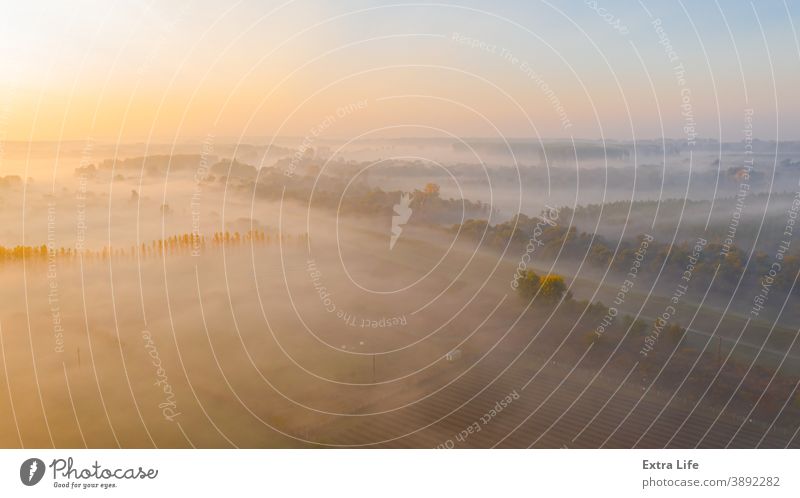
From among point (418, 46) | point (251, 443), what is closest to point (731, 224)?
point (418, 46)

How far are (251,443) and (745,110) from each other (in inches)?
163

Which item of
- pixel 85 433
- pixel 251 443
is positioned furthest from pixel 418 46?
pixel 85 433

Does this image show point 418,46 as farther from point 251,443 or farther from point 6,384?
point 6,384

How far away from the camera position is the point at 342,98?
5090 mm

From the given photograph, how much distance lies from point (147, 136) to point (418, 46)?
1.98 m

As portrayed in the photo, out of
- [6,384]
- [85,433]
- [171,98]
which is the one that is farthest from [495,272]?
[6,384]

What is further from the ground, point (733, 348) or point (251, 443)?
point (733, 348)

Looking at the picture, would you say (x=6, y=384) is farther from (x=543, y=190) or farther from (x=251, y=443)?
(x=543, y=190)

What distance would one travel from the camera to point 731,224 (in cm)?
517
